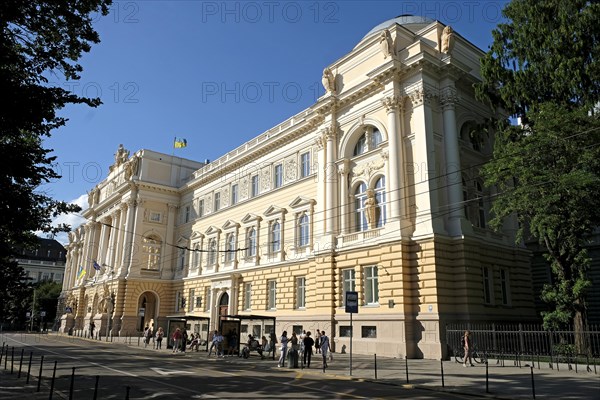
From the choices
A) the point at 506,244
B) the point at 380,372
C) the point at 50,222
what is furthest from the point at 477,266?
the point at 50,222

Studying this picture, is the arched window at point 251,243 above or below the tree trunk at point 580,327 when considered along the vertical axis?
above

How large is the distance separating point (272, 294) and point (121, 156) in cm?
3691

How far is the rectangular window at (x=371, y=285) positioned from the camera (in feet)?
91.9

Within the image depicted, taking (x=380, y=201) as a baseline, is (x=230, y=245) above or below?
below

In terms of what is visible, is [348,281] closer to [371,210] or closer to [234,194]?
[371,210]

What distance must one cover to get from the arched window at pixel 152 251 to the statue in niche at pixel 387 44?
121ft

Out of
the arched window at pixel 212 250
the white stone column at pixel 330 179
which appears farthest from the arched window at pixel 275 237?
the arched window at pixel 212 250

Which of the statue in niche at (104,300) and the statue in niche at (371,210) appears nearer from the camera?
the statue in niche at (371,210)

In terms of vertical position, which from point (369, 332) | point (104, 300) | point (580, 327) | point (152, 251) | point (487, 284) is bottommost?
point (369, 332)

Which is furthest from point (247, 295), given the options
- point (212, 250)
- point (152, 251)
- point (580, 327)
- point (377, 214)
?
point (580, 327)

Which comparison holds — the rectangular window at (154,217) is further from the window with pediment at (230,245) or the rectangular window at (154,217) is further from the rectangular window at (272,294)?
the rectangular window at (272,294)

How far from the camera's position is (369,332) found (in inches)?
1078

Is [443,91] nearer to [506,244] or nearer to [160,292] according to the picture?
[506,244]

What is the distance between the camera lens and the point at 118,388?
48.5 ft
